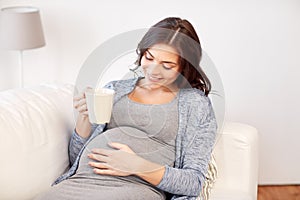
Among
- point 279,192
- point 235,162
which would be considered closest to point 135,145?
point 235,162

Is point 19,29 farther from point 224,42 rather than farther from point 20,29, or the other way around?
point 224,42

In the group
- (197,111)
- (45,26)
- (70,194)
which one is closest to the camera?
(70,194)

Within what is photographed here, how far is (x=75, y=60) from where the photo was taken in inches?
103

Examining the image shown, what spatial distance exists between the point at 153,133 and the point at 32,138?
35 cm

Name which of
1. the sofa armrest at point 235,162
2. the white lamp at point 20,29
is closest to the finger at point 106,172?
the sofa armrest at point 235,162

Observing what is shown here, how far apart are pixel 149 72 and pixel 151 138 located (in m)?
0.21

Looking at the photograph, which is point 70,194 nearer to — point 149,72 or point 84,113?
point 84,113

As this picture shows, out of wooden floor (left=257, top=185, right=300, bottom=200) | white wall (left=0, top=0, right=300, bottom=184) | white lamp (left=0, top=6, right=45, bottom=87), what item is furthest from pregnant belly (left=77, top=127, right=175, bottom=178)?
wooden floor (left=257, top=185, right=300, bottom=200)

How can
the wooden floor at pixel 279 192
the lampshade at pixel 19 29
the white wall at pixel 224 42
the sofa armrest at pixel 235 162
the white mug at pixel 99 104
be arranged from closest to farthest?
the white mug at pixel 99 104 → the sofa armrest at pixel 235 162 → the lampshade at pixel 19 29 → the white wall at pixel 224 42 → the wooden floor at pixel 279 192

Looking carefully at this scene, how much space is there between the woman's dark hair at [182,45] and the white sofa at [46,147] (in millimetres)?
314

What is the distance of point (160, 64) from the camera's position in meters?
1.59

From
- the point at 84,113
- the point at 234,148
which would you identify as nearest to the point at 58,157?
the point at 84,113

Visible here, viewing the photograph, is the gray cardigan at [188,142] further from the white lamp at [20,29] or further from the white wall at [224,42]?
the white wall at [224,42]

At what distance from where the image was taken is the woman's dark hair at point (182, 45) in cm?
163
